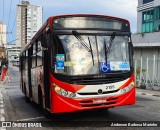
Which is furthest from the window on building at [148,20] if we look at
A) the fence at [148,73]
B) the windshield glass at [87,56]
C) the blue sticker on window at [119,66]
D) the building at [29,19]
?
the windshield glass at [87,56]

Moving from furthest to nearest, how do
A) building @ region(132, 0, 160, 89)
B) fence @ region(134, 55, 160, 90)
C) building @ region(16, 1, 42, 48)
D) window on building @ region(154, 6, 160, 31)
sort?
building @ region(16, 1, 42, 48)
window on building @ region(154, 6, 160, 31)
building @ region(132, 0, 160, 89)
fence @ region(134, 55, 160, 90)

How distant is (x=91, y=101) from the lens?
381 inches

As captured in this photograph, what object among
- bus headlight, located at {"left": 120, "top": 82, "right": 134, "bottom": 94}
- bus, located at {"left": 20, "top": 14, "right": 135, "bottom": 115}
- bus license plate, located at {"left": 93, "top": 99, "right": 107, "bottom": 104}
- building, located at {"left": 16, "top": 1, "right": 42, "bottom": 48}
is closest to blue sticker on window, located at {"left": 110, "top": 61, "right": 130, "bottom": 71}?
bus, located at {"left": 20, "top": 14, "right": 135, "bottom": 115}

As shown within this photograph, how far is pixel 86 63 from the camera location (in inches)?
385

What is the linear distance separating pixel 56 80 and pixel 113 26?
2.27 m

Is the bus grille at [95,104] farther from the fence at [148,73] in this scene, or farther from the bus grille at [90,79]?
the fence at [148,73]

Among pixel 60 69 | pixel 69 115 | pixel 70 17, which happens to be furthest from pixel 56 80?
pixel 69 115

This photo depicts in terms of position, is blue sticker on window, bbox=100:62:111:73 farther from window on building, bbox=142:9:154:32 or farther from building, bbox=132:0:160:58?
window on building, bbox=142:9:154:32

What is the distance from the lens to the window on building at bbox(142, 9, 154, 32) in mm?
40903

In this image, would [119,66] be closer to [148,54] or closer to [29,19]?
[148,54]

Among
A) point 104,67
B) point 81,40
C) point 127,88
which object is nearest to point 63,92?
point 104,67

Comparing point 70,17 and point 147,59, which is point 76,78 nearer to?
point 70,17

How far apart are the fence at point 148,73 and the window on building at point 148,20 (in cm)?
1100

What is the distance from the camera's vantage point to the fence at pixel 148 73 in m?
27.4
